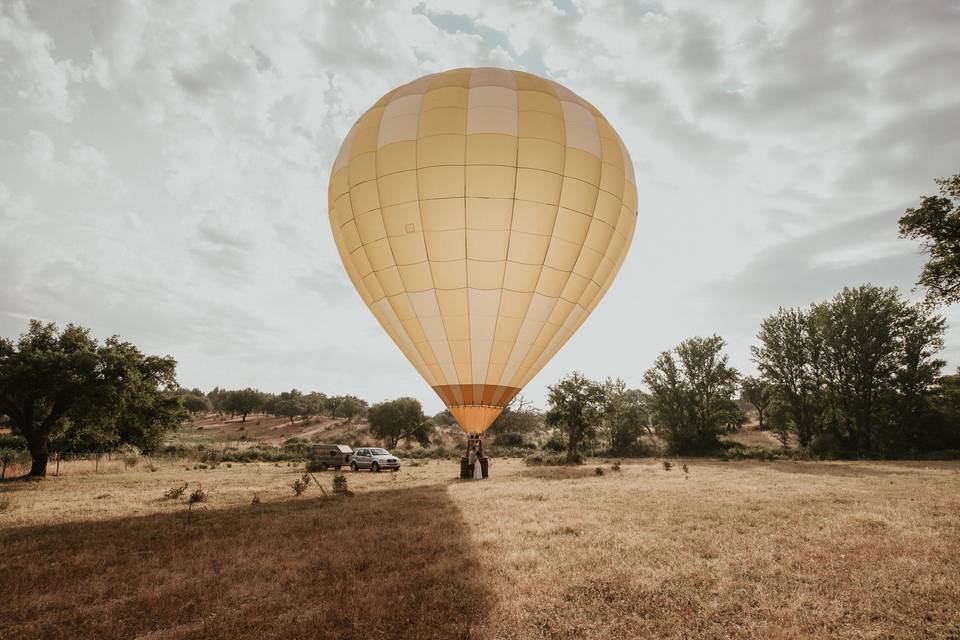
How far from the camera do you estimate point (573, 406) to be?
114ft

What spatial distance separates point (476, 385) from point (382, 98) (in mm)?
10159

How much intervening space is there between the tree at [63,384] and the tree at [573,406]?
26051 mm

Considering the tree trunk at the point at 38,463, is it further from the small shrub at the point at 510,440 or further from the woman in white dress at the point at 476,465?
the small shrub at the point at 510,440

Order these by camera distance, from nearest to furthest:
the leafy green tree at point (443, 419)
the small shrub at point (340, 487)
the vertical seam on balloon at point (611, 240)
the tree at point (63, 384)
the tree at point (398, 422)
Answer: the vertical seam on balloon at point (611, 240) → the small shrub at point (340, 487) → the tree at point (63, 384) → the tree at point (398, 422) → the leafy green tree at point (443, 419)

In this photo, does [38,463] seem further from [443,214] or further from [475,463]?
[443,214]

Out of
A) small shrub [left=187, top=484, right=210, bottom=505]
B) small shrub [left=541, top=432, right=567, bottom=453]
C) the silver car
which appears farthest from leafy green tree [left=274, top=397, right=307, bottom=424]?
small shrub [left=187, top=484, right=210, bottom=505]

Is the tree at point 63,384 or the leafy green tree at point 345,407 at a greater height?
the tree at point 63,384

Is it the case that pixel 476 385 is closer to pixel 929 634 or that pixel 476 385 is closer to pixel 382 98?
pixel 382 98

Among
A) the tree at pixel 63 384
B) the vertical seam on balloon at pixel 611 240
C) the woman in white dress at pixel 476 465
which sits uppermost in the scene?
the vertical seam on balloon at pixel 611 240

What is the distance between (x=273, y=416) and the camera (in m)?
94.2

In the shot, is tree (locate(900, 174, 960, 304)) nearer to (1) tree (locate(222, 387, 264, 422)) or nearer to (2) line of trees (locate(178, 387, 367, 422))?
(2) line of trees (locate(178, 387, 367, 422))

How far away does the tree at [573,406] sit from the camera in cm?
3475

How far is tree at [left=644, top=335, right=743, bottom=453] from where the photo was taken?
41875 millimetres

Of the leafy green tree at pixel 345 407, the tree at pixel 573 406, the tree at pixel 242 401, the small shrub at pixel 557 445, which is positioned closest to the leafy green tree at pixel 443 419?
the leafy green tree at pixel 345 407
